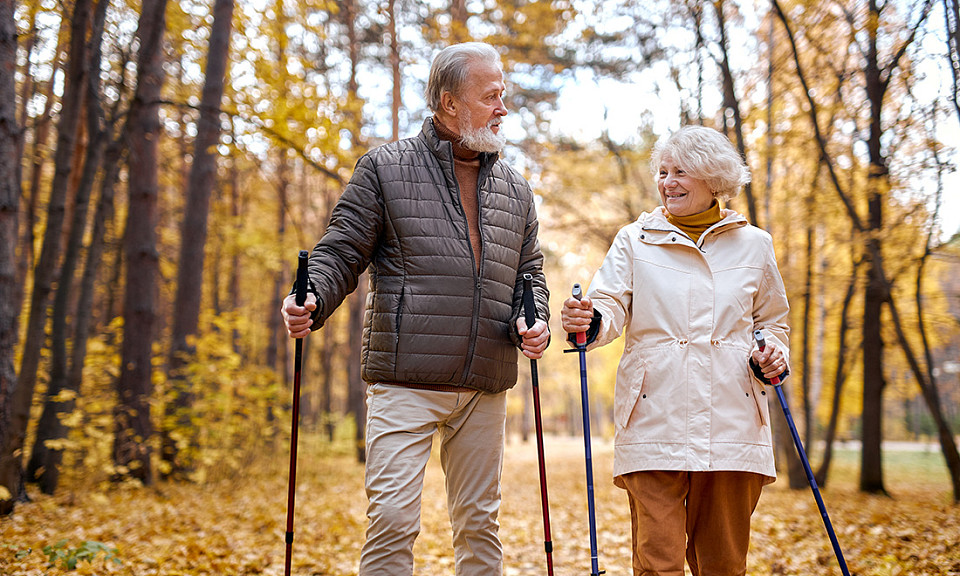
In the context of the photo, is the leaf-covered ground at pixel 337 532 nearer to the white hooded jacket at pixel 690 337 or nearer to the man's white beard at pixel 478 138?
the white hooded jacket at pixel 690 337

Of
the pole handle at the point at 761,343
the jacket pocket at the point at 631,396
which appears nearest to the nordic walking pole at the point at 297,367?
the jacket pocket at the point at 631,396

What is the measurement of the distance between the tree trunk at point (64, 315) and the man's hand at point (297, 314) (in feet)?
12.9

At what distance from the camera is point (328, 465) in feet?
38.9

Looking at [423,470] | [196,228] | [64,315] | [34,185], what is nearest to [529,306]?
[423,470]

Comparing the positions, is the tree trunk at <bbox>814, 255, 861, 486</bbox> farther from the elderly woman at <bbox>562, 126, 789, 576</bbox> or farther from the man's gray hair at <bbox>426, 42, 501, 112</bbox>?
the man's gray hair at <bbox>426, 42, 501, 112</bbox>

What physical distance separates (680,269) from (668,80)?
8327 mm

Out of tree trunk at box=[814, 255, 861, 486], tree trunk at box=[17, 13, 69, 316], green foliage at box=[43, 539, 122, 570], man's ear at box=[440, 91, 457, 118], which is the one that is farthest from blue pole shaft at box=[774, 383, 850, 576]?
tree trunk at box=[17, 13, 69, 316]

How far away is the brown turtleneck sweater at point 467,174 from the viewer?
9.74ft

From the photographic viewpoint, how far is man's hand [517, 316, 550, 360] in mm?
2785

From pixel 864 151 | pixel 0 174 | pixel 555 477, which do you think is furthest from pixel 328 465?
pixel 864 151

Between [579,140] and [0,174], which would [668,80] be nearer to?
[579,140]

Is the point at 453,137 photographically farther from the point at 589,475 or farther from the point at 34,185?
the point at 34,185

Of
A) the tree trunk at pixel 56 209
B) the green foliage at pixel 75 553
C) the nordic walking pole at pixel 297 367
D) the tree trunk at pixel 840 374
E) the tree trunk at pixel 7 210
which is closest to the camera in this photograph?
the nordic walking pole at pixel 297 367

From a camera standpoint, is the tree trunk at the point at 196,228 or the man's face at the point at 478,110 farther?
the tree trunk at the point at 196,228
